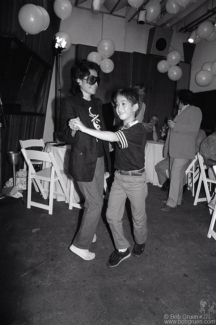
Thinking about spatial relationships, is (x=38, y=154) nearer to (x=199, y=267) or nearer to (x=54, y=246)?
(x=54, y=246)

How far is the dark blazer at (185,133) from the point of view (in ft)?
8.84

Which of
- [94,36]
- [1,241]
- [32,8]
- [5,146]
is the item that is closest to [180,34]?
[94,36]

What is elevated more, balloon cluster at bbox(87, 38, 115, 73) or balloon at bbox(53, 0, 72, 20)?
balloon at bbox(53, 0, 72, 20)

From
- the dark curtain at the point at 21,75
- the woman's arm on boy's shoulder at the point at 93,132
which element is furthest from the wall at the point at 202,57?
the woman's arm on boy's shoulder at the point at 93,132

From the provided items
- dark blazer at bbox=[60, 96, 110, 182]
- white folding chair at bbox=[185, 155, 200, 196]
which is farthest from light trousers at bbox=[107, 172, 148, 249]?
white folding chair at bbox=[185, 155, 200, 196]

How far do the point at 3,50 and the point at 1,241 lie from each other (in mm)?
2522

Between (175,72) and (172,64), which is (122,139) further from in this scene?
(172,64)

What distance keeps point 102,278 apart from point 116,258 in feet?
0.67

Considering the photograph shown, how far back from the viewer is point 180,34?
6.29 meters

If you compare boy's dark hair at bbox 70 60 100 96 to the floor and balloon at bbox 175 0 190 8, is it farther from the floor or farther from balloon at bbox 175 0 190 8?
balloon at bbox 175 0 190 8

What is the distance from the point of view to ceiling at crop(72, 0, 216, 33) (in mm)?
4961

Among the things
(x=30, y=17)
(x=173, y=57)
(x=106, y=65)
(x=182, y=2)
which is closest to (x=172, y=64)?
(x=173, y=57)

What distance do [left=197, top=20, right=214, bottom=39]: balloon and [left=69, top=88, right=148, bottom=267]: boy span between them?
416 cm

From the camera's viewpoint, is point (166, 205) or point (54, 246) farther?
point (166, 205)
